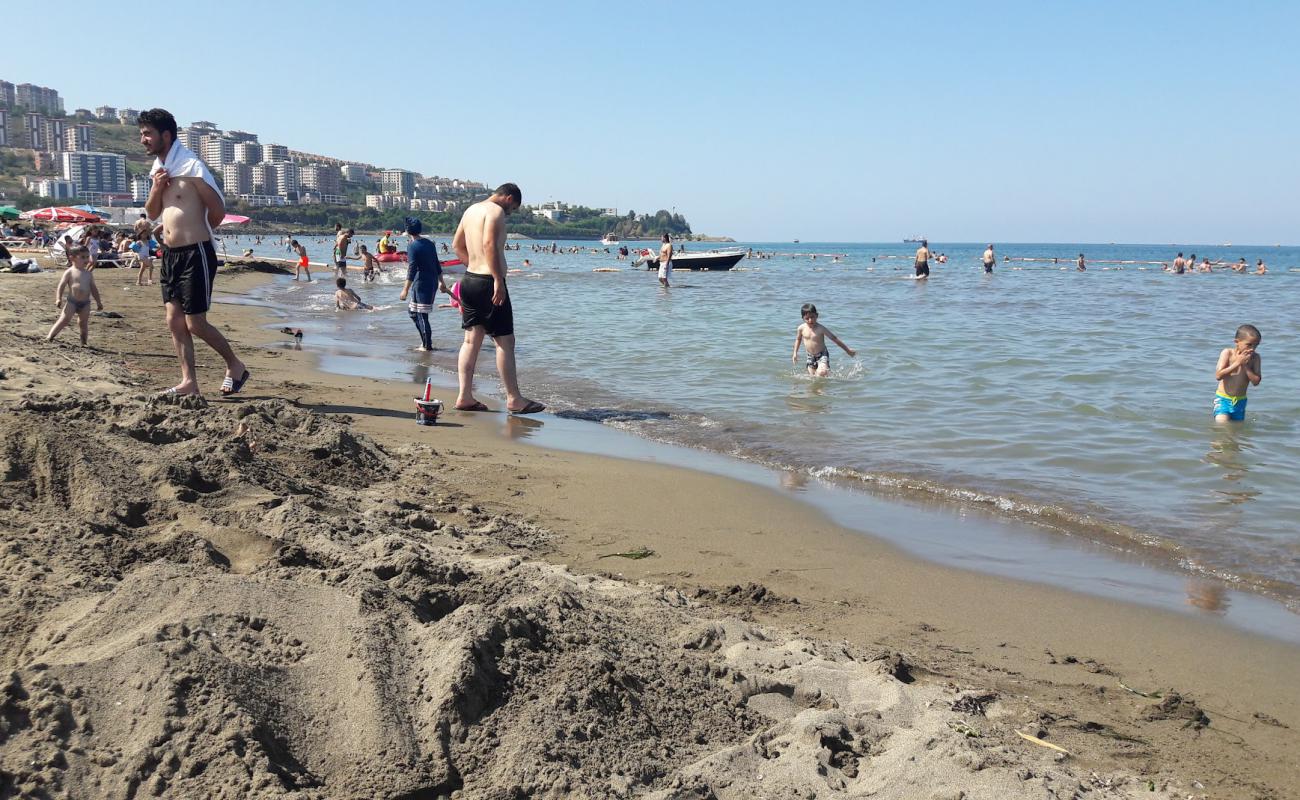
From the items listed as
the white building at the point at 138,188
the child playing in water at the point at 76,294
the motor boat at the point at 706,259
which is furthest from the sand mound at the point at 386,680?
the white building at the point at 138,188

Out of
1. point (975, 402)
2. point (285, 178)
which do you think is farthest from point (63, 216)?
point (285, 178)

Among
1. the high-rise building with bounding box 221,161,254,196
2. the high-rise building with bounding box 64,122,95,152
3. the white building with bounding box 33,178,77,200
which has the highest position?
the high-rise building with bounding box 64,122,95,152

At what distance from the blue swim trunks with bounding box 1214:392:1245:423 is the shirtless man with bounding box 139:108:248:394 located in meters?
8.75

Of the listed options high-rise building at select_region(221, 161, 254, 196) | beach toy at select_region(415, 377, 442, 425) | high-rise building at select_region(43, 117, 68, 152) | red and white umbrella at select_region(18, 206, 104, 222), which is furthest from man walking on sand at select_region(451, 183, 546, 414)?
high-rise building at select_region(43, 117, 68, 152)

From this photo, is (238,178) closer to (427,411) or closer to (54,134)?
(54,134)

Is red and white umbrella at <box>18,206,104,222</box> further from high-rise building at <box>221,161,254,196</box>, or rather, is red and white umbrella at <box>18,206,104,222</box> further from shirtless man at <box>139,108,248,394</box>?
high-rise building at <box>221,161,254,196</box>

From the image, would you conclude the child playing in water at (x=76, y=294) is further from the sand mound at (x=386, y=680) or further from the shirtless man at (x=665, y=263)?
the shirtless man at (x=665, y=263)

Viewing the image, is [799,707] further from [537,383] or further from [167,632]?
[537,383]

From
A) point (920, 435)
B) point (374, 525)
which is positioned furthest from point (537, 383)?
point (374, 525)

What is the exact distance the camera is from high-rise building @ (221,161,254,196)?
610ft

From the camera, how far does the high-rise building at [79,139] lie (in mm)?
167950

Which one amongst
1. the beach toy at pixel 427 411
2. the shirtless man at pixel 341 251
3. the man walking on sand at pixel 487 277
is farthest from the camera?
the shirtless man at pixel 341 251

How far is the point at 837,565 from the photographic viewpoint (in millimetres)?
4543

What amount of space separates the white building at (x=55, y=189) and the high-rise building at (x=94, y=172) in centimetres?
873
